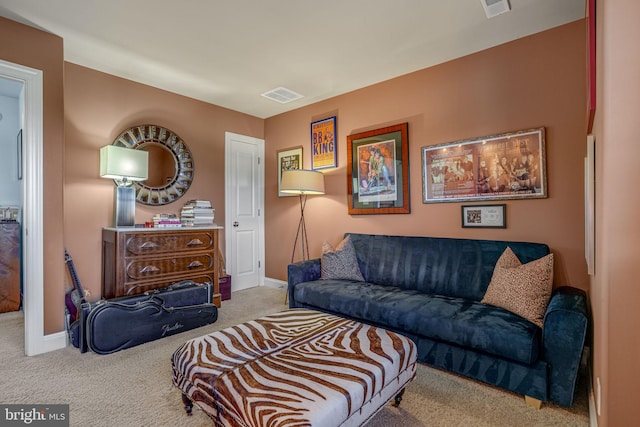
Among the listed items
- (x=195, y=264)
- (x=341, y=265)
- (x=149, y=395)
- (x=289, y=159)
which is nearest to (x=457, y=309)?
(x=341, y=265)

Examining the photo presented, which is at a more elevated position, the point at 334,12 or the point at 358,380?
the point at 334,12

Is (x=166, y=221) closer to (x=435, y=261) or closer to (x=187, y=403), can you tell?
(x=187, y=403)

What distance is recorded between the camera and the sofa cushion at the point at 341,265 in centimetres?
322

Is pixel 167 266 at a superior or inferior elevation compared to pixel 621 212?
inferior

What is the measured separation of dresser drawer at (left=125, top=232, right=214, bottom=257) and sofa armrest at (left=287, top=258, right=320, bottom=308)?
109cm

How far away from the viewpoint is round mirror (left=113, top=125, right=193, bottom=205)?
349cm

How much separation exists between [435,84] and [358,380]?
9.30ft

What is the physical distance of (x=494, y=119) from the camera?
2.73 metres

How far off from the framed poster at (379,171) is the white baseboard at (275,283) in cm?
156

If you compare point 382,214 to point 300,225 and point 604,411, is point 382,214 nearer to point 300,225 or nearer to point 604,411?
point 300,225

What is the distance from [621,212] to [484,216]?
1.81 meters

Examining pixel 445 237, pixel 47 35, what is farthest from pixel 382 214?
pixel 47 35

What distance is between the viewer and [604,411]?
1129 millimetres

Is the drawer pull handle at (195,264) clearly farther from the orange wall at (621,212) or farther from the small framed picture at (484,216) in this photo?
the orange wall at (621,212)
